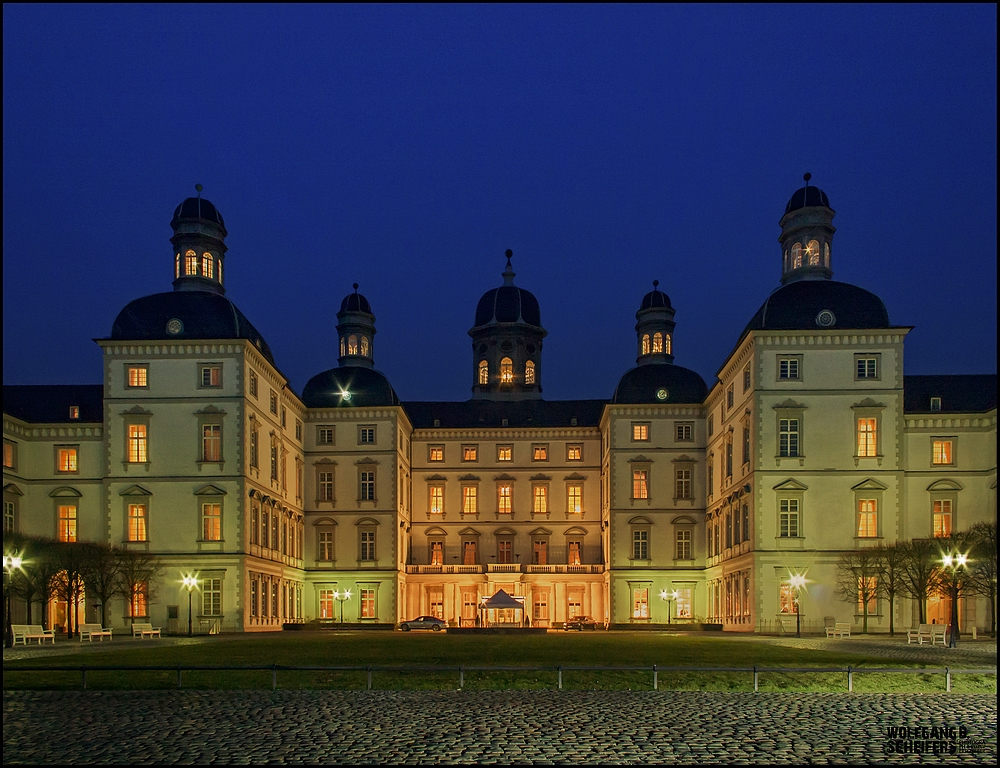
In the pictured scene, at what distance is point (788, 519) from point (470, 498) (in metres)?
29.8

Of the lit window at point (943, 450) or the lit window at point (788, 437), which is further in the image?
the lit window at point (943, 450)

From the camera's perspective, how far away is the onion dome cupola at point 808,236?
185 feet

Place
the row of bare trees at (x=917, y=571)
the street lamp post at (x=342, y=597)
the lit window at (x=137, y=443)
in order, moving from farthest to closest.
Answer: the street lamp post at (x=342, y=597) < the lit window at (x=137, y=443) < the row of bare trees at (x=917, y=571)

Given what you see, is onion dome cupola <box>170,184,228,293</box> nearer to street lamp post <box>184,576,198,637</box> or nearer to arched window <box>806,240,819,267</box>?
street lamp post <box>184,576,198,637</box>

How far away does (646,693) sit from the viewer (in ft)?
67.4

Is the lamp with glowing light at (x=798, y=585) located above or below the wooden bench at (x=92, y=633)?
above

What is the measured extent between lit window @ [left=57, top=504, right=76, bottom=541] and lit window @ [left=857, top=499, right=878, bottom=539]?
39.0 metres

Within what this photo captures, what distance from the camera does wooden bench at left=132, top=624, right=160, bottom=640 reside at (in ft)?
149

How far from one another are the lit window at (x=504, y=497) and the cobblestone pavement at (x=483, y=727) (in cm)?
5434

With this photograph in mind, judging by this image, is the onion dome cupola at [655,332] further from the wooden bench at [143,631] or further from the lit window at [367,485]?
the wooden bench at [143,631]

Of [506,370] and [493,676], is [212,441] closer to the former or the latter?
[493,676]

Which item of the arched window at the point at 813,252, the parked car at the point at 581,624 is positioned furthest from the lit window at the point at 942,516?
the parked car at the point at 581,624

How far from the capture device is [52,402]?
186ft

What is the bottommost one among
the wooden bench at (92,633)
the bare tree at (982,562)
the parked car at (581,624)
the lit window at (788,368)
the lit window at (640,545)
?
the parked car at (581,624)
